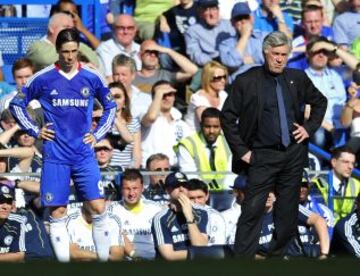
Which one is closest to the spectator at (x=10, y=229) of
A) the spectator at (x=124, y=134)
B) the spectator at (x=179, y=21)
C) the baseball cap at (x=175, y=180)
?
the baseball cap at (x=175, y=180)

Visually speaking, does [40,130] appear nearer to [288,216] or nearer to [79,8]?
[288,216]

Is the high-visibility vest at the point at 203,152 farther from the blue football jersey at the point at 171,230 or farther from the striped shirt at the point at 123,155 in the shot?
the blue football jersey at the point at 171,230

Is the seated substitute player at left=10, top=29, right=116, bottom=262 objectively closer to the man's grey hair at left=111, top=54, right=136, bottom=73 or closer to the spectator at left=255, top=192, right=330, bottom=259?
the spectator at left=255, top=192, right=330, bottom=259

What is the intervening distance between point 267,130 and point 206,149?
2.72 m

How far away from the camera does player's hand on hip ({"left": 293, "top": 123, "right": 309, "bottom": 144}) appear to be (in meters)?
9.27

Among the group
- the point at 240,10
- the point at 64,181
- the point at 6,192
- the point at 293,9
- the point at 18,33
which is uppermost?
the point at 293,9

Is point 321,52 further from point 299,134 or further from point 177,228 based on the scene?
point 299,134

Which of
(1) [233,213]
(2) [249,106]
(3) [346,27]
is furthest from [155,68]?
(2) [249,106]

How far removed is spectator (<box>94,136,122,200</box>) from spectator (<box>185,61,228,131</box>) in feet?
4.14

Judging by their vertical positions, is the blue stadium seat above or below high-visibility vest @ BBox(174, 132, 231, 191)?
above

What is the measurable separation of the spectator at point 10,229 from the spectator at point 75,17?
3359mm

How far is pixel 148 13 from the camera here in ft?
45.8

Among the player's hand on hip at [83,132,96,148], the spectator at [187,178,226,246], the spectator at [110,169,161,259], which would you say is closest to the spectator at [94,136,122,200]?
the spectator at [110,169,161,259]

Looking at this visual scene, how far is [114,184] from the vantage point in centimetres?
1116
